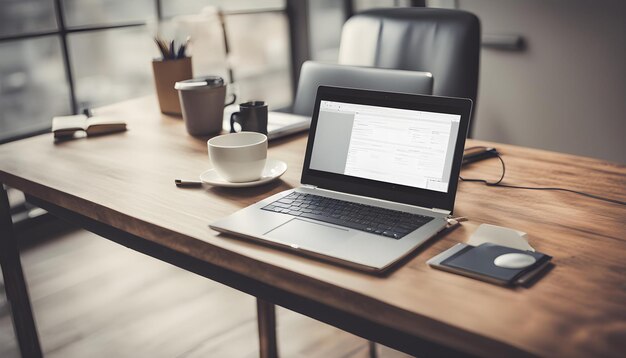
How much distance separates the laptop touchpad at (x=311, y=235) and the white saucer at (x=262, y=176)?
0.72 feet

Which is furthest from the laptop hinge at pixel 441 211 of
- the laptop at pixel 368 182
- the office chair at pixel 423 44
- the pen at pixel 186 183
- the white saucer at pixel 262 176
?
the office chair at pixel 423 44

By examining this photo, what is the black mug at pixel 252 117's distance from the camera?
4.97 feet

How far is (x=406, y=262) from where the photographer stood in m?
0.89

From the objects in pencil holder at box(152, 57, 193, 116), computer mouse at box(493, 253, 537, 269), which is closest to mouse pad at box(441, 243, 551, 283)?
computer mouse at box(493, 253, 537, 269)

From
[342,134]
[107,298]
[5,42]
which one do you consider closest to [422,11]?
[342,134]

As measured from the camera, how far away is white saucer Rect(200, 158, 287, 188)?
1.22 meters

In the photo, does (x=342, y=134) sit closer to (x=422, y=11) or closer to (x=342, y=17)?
(x=422, y=11)

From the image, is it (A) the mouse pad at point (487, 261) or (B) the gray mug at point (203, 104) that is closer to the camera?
(A) the mouse pad at point (487, 261)

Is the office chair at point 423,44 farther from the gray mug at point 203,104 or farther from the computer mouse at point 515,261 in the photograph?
the computer mouse at point 515,261

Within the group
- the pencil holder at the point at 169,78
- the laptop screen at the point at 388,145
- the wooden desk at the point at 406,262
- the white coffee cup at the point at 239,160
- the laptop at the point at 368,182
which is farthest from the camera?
the pencil holder at the point at 169,78

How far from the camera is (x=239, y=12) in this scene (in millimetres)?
3396

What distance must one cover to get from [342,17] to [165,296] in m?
2.25

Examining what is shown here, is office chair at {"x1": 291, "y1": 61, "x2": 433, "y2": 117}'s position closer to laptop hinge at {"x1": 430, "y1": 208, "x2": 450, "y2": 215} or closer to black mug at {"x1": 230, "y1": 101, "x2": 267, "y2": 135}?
black mug at {"x1": 230, "y1": 101, "x2": 267, "y2": 135}

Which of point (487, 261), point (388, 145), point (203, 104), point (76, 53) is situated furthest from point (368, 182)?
point (76, 53)
